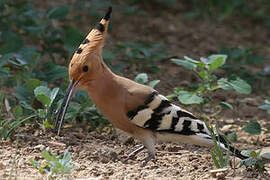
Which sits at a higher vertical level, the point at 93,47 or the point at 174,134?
the point at 93,47

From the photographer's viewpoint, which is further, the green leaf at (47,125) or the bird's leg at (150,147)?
the green leaf at (47,125)

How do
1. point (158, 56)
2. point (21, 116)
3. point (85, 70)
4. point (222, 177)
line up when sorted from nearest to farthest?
point (222, 177) → point (85, 70) → point (21, 116) → point (158, 56)

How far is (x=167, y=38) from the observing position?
6719 mm

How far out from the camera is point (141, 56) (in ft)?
17.0

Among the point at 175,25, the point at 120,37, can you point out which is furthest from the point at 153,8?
the point at 120,37

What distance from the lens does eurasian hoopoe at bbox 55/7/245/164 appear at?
3.57 metres

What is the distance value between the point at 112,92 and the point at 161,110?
345 millimetres

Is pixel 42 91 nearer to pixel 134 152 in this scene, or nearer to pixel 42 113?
pixel 42 113

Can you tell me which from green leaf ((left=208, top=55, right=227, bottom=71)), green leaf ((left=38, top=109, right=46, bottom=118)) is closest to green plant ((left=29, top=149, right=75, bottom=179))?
green leaf ((left=38, top=109, right=46, bottom=118))

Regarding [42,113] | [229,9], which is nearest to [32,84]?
[42,113]

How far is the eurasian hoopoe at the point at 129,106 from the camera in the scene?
3572 mm

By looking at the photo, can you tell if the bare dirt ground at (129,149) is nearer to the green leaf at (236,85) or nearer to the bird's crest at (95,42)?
the green leaf at (236,85)

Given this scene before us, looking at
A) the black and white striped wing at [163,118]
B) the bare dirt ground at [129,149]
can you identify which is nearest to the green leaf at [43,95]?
the bare dirt ground at [129,149]

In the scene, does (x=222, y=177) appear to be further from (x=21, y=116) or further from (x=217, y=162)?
(x=21, y=116)
